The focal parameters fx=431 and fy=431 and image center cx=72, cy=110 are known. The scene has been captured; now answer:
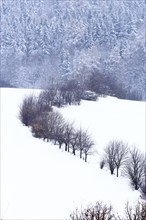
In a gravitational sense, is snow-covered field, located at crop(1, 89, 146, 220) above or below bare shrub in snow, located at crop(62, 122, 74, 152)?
below

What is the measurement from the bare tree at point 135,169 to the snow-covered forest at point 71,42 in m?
70.7

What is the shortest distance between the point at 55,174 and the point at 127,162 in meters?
7.42

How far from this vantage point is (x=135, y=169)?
3522cm

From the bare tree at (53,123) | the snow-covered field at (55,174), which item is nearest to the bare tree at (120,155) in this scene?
the snow-covered field at (55,174)

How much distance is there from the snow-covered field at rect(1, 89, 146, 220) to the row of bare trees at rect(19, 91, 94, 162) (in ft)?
3.31

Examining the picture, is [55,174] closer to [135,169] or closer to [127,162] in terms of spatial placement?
[135,169]

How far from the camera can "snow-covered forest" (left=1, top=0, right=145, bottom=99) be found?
115 meters

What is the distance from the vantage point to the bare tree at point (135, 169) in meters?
34.7

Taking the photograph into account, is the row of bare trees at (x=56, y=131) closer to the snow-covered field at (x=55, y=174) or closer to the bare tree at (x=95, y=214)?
the snow-covered field at (x=55, y=174)

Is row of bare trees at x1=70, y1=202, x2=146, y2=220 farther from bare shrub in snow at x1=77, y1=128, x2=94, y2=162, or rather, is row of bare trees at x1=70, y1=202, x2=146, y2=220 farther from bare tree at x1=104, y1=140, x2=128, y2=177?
bare shrub in snow at x1=77, y1=128, x2=94, y2=162

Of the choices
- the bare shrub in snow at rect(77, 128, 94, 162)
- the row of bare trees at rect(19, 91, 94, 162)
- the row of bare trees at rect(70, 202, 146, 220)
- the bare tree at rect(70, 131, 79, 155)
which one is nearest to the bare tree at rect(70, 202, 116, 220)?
the row of bare trees at rect(70, 202, 146, 220)

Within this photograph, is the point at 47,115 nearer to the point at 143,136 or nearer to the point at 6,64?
the point at 143,136

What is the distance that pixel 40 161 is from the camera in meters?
35.5

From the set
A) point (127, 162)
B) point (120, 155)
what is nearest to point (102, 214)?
point (127, 162)
